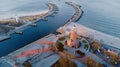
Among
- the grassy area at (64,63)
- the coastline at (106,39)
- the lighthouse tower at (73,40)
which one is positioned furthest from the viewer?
the coastline at (106,39)

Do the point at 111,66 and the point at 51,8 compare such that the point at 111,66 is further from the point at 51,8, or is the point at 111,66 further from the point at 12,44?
the point at 51,8

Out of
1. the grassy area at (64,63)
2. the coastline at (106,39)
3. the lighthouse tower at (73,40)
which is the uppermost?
the lighthouse tower at (73,40)

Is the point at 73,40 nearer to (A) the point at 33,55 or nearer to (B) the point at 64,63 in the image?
(B) the point at 64,63

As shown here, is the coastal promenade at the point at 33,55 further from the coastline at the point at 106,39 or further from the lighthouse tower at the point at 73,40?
the coastline at the point at 106,39

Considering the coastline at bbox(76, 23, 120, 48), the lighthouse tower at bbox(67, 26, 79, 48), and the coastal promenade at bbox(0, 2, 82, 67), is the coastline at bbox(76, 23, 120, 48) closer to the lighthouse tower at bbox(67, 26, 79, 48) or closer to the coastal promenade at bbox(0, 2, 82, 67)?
the lighthouse tower at bbox(67, 26, 79, 48)

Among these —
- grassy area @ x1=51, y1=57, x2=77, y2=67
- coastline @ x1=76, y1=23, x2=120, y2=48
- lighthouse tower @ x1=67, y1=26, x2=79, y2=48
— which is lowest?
coastline @ x1=76, y1=23, x2=120, y2=48

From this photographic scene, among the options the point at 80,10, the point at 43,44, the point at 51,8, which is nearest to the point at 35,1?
the point at 51,8

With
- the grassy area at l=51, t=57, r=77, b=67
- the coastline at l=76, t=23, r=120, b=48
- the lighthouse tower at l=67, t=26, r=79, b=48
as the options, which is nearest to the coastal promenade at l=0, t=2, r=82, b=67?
the grassy area at l=51, t=57, r=77, b=67

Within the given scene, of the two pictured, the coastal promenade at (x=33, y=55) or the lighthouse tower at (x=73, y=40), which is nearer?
the coastal promenade at (x=33, y=55)

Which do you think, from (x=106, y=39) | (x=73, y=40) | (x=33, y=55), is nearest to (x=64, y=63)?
(x=33, y=55)

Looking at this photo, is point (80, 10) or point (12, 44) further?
point (80, 10)

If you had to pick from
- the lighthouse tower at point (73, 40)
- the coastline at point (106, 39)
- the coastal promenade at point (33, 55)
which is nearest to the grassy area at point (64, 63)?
the coastal promenade at point (33, 55)
